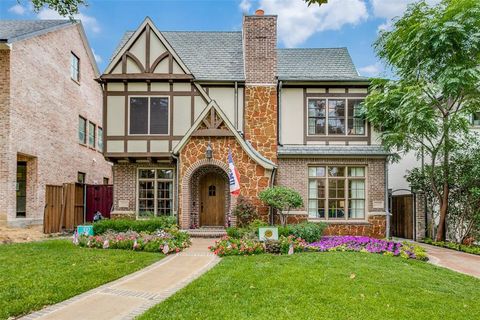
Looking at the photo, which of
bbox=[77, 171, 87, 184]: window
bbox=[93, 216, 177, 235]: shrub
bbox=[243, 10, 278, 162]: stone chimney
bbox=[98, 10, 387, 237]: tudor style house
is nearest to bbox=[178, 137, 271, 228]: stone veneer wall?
bbox=[98, 10, 387, 237]: tudor style house

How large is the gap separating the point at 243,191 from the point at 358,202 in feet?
16.1

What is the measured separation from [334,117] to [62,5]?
1177 centimetres

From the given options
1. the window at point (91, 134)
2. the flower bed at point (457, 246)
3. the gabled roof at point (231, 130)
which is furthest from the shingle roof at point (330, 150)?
the window at point (91, 134)

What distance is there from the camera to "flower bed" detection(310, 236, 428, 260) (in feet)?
32.5

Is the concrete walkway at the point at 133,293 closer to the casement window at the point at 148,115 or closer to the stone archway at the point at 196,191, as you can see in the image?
the stone archway at the point at 196,191

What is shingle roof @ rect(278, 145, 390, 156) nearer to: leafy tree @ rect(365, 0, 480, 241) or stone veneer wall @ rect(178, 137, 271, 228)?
leafy tree @ rect(365, 0, 480, 241)

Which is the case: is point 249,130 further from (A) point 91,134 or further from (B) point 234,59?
(A) point 91,134

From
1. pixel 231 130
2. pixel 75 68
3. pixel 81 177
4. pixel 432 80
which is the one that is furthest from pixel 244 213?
pixel 75 68

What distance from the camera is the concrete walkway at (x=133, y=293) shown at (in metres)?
5.22

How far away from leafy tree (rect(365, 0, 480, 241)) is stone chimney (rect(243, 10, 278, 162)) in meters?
3.82

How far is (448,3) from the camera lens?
12227mm

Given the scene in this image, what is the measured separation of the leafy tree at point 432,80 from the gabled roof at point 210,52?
19.3 feet

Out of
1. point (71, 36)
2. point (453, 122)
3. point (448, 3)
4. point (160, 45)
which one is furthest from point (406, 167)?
point (71, 36)

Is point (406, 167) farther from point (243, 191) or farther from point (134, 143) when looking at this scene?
point (134, 143)
